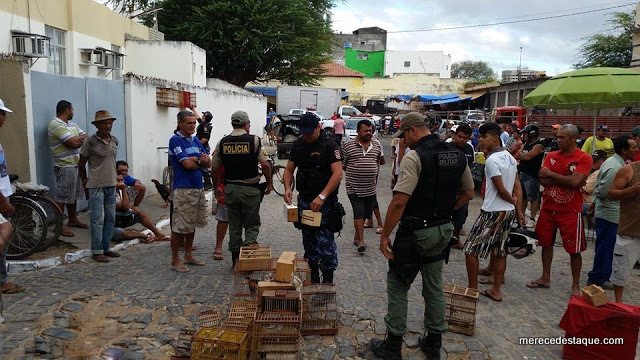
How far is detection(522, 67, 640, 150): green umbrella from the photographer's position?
7.39 meters

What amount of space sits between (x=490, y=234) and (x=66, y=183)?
5689 mm

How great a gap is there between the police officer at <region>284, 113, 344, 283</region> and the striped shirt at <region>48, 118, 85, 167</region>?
368 centimetres

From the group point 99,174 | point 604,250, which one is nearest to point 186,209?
point 99,174

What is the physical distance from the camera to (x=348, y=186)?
731 cm

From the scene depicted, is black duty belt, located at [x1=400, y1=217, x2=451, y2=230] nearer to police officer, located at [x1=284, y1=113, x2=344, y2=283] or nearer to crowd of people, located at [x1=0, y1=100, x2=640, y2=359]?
crowd of people, located at [x1=0, y1=100, x2=640, y2=359]

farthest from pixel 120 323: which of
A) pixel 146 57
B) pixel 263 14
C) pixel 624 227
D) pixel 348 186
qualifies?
pixel 263 14

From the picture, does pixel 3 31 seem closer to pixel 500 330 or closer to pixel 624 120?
pixel 500 330

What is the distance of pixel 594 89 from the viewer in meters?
7.56

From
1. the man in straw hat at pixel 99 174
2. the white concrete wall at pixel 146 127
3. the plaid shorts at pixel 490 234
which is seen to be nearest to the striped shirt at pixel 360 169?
the plaid shorts at pixel 490 234

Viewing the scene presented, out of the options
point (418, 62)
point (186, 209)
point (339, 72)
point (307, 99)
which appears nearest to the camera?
point (186, 209)

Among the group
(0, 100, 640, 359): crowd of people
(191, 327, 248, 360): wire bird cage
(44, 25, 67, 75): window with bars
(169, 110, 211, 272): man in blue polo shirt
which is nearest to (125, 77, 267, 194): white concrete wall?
(0, 100, 640, 359): crowd of people

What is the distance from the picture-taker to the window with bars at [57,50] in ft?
42.3

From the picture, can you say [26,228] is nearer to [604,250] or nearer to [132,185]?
[132,185]

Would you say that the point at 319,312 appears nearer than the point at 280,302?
No
